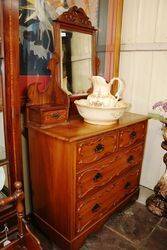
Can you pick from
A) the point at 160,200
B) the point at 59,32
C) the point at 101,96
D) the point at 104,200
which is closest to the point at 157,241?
the point at 160,200

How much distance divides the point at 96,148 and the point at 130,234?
0.86 metres

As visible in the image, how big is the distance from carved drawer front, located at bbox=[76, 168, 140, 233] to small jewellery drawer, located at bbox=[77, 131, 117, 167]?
304 millimetres

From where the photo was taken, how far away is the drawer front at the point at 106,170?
1.47 metres

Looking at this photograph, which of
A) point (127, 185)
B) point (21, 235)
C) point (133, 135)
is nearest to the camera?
point (21, 235)

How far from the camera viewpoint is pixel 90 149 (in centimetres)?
143

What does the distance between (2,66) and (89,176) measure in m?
0.88

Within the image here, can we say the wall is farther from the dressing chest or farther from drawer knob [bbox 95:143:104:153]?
drawer knob [bbox 95:143:104:153]

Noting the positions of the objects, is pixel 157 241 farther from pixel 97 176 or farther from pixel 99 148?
pixel 99 148

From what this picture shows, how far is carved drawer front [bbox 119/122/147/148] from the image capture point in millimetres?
1726

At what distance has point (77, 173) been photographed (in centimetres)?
139

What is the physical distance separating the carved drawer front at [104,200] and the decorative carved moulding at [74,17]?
1.26m

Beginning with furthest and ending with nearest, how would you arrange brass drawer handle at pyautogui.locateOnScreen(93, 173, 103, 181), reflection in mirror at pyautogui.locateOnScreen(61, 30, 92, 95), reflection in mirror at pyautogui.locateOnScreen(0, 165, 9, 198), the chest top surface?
reflection in mirror at pyautogui.locateOnScreen(61, 30, 92, 95) < brass drawer handle at pyautogui.locateOnScreen(93, 173, 103, 181) < reflection in mirror at pyautogui.locateOnScreen(0, 165, 9, 198) < the chest top surface

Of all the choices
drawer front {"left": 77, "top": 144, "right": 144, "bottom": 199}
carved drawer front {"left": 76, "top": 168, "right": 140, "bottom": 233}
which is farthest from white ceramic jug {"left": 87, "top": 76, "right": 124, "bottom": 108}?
carved drawer front {"left": 76, "top": 168, "right": 140, "bottom": 233}

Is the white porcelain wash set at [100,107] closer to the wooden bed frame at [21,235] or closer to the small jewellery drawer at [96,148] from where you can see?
the small jewellery drawer at [96,148]
